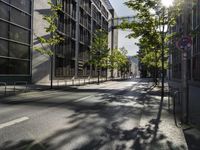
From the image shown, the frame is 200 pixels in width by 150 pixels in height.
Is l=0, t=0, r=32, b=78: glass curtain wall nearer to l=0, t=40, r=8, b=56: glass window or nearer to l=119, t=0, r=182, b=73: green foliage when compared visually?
l=0, t=40, r=8, b=56: glass window

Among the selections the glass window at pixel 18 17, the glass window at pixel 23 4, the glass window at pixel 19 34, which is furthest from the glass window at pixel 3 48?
the glass window at pixel 23 4

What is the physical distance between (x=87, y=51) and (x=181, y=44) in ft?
162

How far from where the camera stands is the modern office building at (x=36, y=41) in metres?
28.3

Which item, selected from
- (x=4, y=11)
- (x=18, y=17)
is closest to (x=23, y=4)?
(x=18, y=17)

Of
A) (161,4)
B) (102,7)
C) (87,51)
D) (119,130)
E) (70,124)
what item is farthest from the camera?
(102,7)

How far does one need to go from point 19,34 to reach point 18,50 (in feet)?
5.72

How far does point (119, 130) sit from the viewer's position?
7.90 meters

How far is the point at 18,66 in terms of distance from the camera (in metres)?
30.4

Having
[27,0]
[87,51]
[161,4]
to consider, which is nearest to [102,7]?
[87,51]

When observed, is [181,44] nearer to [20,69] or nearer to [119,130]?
[119,130]

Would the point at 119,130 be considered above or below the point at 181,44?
below

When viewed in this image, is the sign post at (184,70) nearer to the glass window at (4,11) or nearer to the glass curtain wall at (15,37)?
the glass curtain wall at (15,37)

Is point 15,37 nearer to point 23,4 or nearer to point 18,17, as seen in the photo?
point 18,17

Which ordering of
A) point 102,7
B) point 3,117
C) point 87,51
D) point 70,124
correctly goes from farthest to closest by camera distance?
1. point 102,7
2. point 87,51
3. point 3,117
4. point 70,124
